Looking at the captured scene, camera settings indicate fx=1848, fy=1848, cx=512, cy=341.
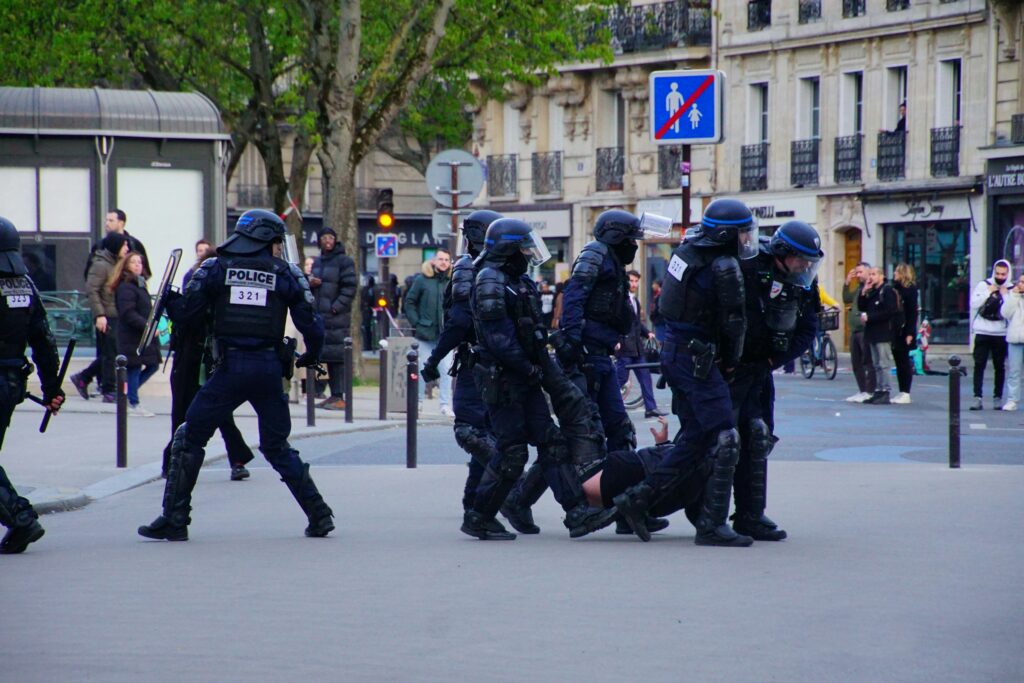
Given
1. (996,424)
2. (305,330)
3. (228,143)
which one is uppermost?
(228,143)

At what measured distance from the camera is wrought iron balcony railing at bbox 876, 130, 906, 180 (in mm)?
39312

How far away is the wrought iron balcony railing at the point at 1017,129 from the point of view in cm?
3625

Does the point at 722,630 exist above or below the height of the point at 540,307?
below

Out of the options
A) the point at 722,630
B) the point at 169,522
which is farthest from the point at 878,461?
the point at 722,630

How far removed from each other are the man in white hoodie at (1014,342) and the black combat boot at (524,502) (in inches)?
461

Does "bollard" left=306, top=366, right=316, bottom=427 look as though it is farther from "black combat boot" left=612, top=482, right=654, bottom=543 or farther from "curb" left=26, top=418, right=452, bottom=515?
"black combat boot" left=612, top=482, right=654, bottom=543

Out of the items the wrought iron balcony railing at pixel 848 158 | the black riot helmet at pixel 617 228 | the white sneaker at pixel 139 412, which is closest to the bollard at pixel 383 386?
the white sneaker at pixel 139 412

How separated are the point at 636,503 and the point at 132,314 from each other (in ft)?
32.6

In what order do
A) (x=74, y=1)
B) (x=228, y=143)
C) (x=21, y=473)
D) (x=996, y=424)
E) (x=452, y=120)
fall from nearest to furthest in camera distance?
1. (x=21, y=473)
2. (x=996, y=424)
3. (x=228, y=143)
4. (x=74, y=1)
5. (x=452, y=120)

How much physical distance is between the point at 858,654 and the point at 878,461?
8.18m

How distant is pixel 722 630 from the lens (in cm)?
683

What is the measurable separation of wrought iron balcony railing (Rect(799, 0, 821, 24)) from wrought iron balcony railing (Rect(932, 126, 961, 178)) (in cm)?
446

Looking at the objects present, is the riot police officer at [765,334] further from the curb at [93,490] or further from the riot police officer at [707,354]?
the curb at [93,490]

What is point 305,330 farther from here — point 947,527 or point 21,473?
point 21,473
